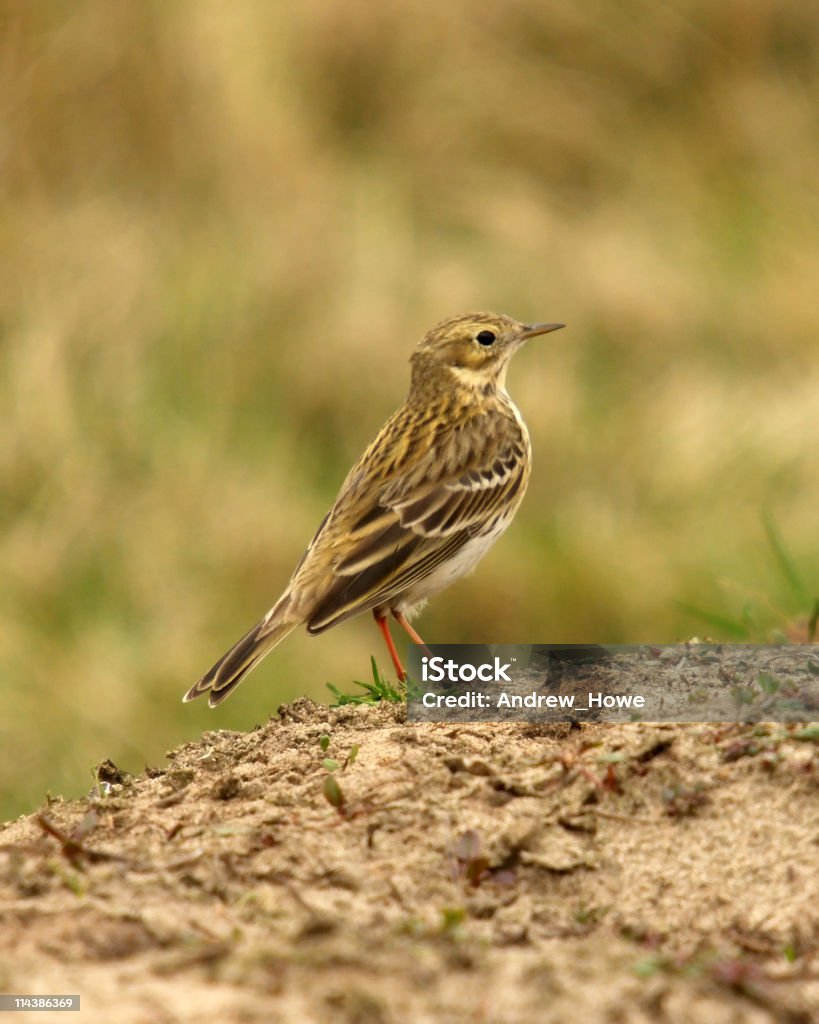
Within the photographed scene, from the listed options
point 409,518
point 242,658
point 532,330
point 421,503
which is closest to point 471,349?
point 532,330

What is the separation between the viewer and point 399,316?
11.9 metres

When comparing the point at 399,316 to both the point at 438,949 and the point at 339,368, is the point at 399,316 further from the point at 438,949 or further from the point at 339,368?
the point at 438,949

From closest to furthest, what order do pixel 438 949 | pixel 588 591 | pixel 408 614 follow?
pixel 438 949, pixel 408 614, pixel 588 591

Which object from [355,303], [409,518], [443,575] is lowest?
[443,575]

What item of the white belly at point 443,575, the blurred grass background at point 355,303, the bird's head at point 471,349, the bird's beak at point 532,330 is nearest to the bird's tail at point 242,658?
the white belly at point 443,575

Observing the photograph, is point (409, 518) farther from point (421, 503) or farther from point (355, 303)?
point (355, 303)

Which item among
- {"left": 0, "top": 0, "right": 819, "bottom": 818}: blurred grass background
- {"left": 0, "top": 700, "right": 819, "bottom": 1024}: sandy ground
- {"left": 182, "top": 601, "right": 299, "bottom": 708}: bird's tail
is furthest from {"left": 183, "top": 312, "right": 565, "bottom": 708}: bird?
{"left": 0, "top": 0, "right": 819, "bottom": 818}: blurred grass background

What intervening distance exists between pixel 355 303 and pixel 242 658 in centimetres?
608

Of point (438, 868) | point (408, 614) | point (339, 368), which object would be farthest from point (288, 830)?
point (339, 368)

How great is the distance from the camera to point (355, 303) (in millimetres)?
11992

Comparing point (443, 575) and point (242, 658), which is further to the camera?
point (443, 575)

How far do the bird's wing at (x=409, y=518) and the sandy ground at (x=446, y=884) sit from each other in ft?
4.45

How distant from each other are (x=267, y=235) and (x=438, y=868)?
29.3ft

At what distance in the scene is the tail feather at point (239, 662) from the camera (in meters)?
6.18
